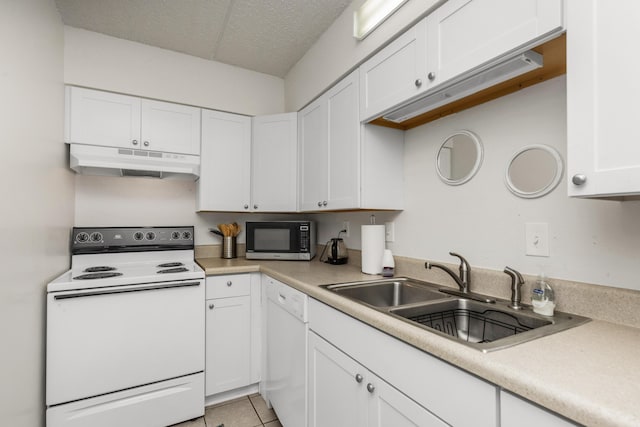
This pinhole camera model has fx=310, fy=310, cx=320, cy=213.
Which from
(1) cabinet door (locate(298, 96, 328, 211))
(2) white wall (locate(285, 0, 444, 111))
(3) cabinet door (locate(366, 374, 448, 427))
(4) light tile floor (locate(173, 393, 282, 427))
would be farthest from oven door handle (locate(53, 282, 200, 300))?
(2) white wall (locate(285, 0, 444, 111))

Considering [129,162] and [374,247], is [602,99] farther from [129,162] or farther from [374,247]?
[129,162]

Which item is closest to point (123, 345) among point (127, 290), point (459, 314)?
point (127, 290)

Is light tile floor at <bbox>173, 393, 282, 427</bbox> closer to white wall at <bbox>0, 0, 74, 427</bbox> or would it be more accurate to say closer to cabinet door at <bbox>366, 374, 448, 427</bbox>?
white wall at <bbox>0, 0, 74, 427</bbox>

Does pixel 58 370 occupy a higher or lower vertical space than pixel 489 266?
lower

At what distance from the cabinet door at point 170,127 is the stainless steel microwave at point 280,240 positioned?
778 millimetres

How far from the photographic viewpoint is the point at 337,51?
200 cm

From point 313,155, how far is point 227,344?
1.43m

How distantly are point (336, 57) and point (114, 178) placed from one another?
190 cm

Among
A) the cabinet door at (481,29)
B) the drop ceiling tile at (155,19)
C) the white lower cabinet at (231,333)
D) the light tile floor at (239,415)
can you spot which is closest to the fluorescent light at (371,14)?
the cabinet door at (481,29)

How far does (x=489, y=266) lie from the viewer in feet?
4.46

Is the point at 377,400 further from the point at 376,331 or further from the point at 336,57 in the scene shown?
the point at 336,57

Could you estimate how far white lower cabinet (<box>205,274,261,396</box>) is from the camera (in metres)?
2.04

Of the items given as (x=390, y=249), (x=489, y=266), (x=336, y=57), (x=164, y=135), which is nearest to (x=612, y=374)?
(x=489, y=266)

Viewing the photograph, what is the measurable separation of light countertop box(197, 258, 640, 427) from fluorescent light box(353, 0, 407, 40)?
1399mm
